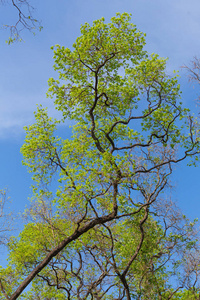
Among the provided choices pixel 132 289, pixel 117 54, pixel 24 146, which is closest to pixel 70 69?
pixel 117 54

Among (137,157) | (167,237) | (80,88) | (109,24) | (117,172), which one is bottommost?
(167,237)

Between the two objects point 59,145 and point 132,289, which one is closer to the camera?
point 59,145

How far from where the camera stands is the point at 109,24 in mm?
17047

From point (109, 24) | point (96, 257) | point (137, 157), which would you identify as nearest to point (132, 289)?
point (96, 257)

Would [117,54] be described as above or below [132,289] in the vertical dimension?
above

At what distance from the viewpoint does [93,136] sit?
17.4 m

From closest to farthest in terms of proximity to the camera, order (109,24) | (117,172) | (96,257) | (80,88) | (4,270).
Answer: (117,172)
(109,24)
(80,88)
(96,257)
(4,270)

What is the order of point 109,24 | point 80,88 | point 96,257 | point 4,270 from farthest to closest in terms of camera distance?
1. point 4,270
2. point 96,257
3. point 80,88
4. point 109,24

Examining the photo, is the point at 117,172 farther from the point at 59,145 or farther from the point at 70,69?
the point at 70,69

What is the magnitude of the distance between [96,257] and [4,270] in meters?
8.53

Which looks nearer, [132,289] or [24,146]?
[24,146]

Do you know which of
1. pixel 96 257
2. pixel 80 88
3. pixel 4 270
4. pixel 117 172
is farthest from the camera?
pixel 4 270

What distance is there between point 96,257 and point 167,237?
14.1ft

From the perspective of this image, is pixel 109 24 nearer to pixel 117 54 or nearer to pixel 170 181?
pixel 117 54
